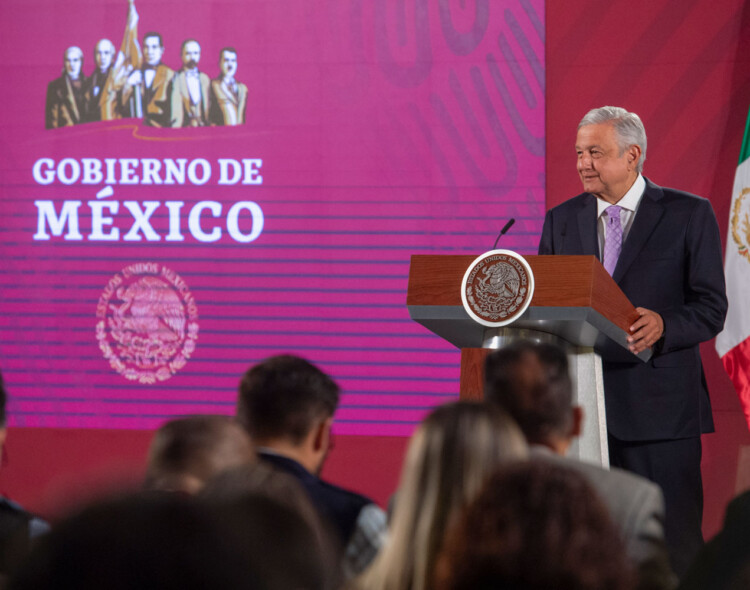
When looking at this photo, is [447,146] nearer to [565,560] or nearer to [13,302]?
[13,302]

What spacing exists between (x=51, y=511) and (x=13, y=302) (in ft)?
15.8

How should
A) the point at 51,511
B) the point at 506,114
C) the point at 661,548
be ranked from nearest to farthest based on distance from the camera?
1. the point at 51,511
2. the point at 661,548
3. the point at 506,114

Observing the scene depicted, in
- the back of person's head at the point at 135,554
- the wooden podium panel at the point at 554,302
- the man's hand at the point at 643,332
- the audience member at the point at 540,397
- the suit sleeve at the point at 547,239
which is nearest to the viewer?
the back of person's head at the point at 135,554

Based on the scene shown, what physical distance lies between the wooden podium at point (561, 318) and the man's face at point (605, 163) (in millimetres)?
520

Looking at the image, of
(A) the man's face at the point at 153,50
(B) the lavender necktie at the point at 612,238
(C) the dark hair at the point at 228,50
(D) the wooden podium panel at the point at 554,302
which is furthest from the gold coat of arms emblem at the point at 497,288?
(A) the man's face at the point at 153,50

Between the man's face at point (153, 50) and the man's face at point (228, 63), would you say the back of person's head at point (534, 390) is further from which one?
the man's face at point (153, 50)

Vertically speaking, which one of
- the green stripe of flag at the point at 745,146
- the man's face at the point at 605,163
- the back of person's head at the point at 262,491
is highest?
the green stripe of flag at the point at 745,146

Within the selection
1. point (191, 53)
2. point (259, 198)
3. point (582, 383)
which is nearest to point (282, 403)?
point (582, 383)

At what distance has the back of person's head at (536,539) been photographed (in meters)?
0.68

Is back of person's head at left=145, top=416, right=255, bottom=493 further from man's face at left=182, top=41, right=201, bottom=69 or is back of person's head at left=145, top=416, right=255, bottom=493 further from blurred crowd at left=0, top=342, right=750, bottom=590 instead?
man's face at left=182, top=41, right=201, bottom=69

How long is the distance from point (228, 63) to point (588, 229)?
8.53 ft

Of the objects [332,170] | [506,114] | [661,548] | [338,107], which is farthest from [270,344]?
[661,548]

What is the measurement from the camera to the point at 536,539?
0.69m

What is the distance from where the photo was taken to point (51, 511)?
0.39 m
